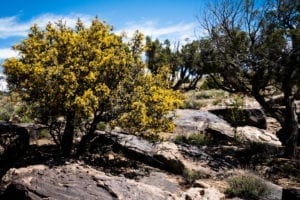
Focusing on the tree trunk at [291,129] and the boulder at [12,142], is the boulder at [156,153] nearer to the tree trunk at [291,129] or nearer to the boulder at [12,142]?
the boulder at [12,142]

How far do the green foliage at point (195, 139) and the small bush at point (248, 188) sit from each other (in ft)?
22.1

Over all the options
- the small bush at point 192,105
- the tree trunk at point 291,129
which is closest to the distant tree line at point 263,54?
the tree trunk at point 291,129

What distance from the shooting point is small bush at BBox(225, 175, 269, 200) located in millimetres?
A: 10594

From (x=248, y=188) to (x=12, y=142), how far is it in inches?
307

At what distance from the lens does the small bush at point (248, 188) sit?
34.8 feet

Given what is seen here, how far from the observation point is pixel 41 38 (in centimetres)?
1200

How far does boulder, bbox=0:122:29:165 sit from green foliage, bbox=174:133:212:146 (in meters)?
7.35

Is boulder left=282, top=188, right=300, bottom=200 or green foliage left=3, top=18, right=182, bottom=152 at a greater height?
green foliage left=3, top=18, right=182, bottom=152

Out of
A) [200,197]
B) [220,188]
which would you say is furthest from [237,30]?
[200,197]

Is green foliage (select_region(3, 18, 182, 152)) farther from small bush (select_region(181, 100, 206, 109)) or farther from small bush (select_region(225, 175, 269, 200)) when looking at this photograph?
small bush (select_region(181, 100, 206, 109))

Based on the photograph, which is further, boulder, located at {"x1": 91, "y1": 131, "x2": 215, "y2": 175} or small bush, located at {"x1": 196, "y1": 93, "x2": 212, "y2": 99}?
small bush, located at {"x1": 196, "y1": 93, "x2": 212, "y2": 99}

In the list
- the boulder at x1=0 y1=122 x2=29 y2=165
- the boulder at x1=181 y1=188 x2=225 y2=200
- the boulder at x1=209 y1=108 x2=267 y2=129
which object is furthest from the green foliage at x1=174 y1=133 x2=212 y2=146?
the boulder at x1=0 y1=122 x2=29 y2=165

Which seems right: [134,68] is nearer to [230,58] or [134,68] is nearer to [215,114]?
[230,58]

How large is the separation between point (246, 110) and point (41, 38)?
14.7 metres
